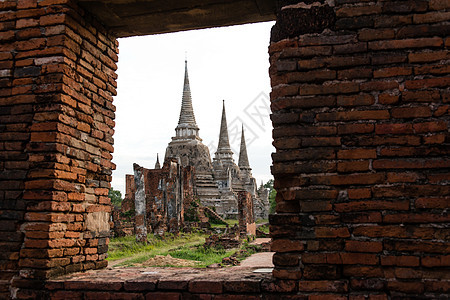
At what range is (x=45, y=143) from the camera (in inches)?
137

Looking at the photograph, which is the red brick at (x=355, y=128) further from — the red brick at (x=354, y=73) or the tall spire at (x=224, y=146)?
the tall spire at (x=224, y=146)

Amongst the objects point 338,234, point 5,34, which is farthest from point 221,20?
point 338,234

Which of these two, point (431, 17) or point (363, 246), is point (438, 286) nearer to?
point (363, 246)

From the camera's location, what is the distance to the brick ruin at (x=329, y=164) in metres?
2.69

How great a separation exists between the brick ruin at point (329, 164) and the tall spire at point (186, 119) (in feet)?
125

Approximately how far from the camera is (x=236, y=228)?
2019 centimetres

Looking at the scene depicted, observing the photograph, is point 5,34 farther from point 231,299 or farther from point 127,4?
point 231,299

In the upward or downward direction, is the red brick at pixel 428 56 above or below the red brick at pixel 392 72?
above

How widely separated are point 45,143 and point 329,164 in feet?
7.89

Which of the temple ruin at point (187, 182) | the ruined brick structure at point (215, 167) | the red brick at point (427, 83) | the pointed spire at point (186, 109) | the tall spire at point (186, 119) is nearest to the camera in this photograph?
the red brick at point (427, 83)

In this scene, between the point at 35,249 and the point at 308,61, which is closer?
the point at 308,61

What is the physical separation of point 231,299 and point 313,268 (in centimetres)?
65

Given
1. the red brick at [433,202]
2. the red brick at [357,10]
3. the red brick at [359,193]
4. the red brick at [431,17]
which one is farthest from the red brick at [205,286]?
the red brick at [431,17]

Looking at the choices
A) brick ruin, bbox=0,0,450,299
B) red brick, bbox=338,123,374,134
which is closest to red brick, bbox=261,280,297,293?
brick ruin, bbox=0,0,450,299
